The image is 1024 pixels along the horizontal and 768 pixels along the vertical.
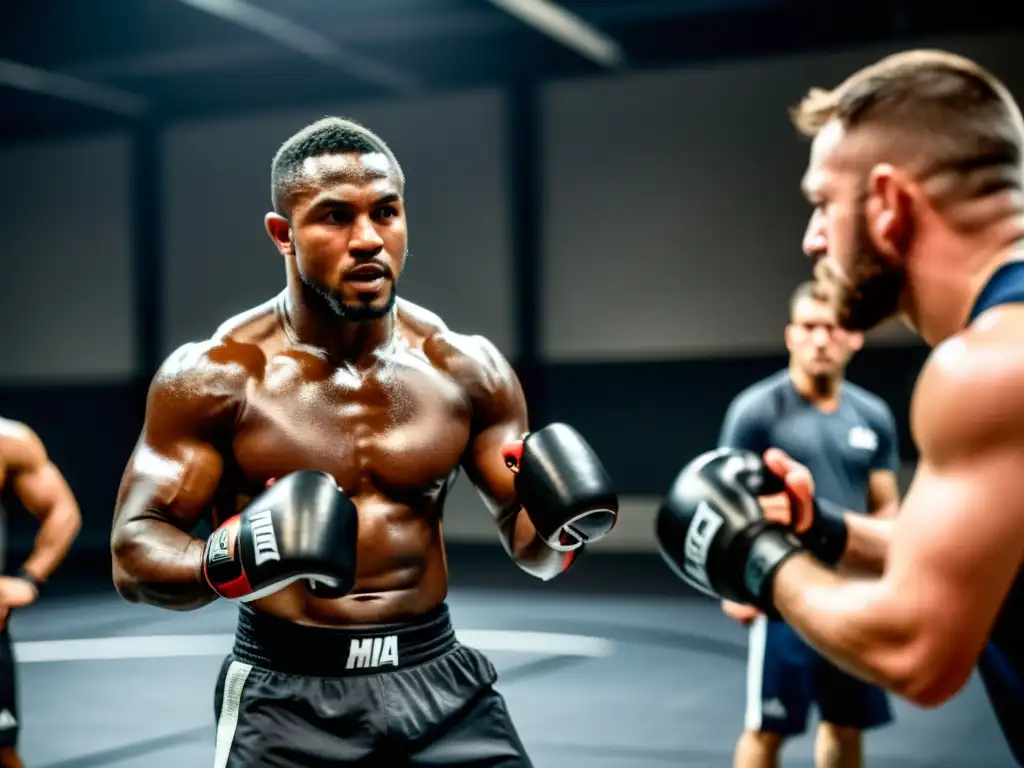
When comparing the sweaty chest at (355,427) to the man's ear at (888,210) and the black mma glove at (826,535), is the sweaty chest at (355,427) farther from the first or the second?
the man's ear at (888,210)

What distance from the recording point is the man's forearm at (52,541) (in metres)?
3.93

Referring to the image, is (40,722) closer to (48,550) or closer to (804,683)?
(48,550)

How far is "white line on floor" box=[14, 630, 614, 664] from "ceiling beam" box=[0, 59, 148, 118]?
17.8 feet

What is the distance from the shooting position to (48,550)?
397cm

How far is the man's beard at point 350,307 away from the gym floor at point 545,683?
2.87 metres

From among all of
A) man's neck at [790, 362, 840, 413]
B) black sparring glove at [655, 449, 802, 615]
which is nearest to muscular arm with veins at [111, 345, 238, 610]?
black sparring glove at [655, 449, 802, 615]

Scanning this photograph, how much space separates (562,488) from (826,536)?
0.50 metres

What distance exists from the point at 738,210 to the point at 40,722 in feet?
22.2

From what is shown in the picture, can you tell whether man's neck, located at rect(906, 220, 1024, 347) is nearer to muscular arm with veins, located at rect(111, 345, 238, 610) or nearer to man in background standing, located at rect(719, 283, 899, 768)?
muscular arm with veins, located at rect(111, 345, 238, 610)

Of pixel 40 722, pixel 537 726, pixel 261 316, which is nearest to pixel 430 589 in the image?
pixel 261 316

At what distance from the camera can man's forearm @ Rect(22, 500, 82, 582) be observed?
12.9ft

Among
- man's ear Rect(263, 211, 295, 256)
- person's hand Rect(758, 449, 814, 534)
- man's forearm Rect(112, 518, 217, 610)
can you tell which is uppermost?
man's ear Rect(263, 211, 295, 256)

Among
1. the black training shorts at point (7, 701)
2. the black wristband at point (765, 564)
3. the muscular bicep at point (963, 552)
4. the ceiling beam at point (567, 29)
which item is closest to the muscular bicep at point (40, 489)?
the black training shorts at point (7, 701)

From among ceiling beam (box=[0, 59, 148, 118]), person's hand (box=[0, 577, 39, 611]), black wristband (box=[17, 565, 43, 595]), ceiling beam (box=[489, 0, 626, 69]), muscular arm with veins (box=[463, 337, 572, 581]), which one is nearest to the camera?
muscular arm with veins (box=[463, 337, 572, 581])
